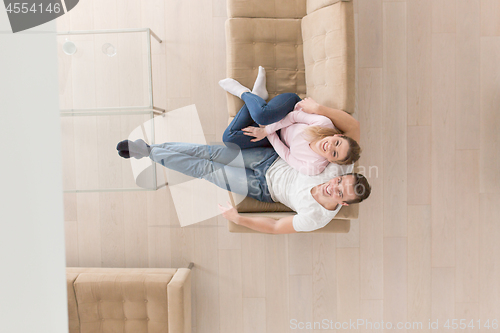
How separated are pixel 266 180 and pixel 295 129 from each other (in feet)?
1.18

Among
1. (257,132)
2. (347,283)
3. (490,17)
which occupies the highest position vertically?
(490,17)

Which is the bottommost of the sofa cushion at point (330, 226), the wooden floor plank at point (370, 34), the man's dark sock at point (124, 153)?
the sofa cushion at point (330, 226)

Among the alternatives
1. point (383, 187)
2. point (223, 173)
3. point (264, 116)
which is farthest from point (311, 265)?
point (264, 116)

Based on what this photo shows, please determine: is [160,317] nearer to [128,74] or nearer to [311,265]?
[311,265]

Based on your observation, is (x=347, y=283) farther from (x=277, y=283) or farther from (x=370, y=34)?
(x=370, y=34)

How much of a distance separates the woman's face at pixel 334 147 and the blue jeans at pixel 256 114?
0.31 m

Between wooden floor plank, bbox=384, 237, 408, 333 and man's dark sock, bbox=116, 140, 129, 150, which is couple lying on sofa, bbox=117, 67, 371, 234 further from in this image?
wooden floor plank, bbox=384, 237, 408, 333

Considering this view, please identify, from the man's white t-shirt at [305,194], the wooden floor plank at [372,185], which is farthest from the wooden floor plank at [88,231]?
the wooden floor plank at [372,185]

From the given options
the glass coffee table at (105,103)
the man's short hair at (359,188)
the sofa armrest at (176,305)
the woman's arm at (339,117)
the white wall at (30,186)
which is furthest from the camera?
the sofa armrest at (176,305)

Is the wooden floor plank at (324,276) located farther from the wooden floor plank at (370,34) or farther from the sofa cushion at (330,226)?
the wooden floor plank at (370,34)

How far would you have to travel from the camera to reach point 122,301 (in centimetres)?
191

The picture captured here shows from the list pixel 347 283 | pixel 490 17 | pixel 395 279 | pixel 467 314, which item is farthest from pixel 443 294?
pixel 490 17

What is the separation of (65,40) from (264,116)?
129 centimetres

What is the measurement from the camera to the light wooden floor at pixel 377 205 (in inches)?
84.2
